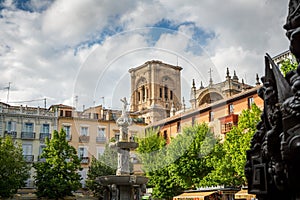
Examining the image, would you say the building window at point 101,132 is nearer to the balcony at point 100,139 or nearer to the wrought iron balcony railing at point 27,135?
the balcony at point 100,139

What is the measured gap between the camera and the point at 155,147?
113 feet

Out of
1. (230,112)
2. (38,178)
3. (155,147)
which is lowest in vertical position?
(38,178)

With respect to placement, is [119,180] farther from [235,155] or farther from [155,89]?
[155,89]

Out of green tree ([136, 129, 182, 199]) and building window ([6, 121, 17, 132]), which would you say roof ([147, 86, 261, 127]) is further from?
building window ([6, 121, 17, 132])

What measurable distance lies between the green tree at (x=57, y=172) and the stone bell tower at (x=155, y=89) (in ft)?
25.7

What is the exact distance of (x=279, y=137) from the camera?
5551 mm

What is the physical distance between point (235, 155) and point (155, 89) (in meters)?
23.0

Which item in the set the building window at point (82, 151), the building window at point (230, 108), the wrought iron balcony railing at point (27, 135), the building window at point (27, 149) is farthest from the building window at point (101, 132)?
the building window at point (230, 108)

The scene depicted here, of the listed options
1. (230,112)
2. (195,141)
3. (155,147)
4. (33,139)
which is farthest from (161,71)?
(33,139)

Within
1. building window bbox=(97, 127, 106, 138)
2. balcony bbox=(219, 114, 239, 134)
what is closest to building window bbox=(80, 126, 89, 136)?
building window bbox=(97, 127, 106, 138)

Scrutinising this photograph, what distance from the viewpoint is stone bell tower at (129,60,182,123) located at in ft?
85.6

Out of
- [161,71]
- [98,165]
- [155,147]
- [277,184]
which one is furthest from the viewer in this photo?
[98,165]

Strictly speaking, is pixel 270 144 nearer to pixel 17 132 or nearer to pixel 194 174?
pixel 194 174

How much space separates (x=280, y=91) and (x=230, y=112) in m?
31.4
